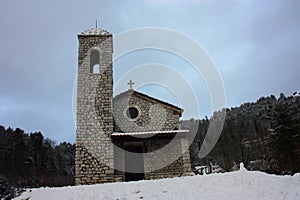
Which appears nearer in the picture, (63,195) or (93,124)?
(63,195)

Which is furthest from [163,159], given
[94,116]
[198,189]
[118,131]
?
[198,189]

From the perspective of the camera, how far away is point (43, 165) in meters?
44.2

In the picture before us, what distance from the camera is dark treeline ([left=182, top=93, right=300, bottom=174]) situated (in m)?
20.0

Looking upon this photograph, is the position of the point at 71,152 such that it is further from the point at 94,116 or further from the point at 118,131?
the point at 94,116

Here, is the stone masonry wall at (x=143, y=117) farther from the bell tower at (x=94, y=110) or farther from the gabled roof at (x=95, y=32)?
the gabled roof at (x=95, y=32)

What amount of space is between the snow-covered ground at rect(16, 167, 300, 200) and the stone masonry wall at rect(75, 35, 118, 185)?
3553 mm

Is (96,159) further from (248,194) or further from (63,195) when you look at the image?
(248,194)

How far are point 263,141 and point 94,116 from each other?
3126 cm

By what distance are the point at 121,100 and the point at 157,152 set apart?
3.71m

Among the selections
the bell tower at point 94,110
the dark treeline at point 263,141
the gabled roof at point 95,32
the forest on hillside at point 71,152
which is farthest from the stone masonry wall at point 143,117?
the forest on hillside at point 71,152

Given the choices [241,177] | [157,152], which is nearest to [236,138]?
[157,152]

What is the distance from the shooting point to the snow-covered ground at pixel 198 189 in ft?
23.9

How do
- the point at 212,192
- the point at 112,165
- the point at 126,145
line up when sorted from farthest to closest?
the point at 126,145 → the point at 112,165 → the point at 212,192

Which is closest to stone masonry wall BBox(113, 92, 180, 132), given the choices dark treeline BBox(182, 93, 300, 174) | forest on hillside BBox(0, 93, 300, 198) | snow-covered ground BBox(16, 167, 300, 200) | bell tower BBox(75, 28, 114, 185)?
bell tower BBox(75, 28, 114, 185)
